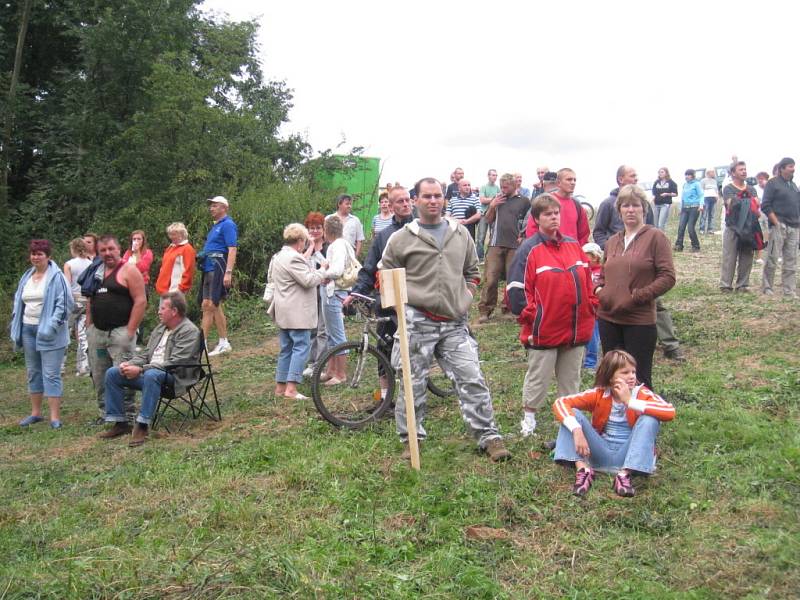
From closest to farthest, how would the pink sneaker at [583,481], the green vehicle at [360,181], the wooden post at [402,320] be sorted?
the pink sneaker at [583,481], the wooden post at [402,320], the green vehicle at [360,181]

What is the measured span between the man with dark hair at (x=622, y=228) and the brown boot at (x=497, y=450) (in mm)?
3165

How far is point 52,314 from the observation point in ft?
26.8

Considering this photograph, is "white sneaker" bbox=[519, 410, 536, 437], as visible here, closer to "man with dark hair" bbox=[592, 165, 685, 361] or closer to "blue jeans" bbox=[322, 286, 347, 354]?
"man with dark hair" bbox=[592, 165, 685, 361]

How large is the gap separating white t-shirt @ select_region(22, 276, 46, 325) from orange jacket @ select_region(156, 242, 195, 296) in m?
2.18

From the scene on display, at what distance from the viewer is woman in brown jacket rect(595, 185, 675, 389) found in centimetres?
566

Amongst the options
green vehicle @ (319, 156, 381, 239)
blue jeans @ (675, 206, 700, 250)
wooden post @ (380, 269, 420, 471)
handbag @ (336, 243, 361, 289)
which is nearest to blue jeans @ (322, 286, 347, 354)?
handbag @ (336, 243, 361, 289)

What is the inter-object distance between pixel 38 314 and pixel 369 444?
4.53m

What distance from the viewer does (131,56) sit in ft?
60.4

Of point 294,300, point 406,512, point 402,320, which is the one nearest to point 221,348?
point 294,300

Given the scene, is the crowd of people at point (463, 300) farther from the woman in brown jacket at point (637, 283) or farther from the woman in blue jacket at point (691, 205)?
the woman in blue jacket at point (691, 205)

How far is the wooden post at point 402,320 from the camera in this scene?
5.28 m

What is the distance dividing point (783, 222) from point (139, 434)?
9.62 metres

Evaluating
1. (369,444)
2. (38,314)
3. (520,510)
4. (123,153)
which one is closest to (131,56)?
(123,153)

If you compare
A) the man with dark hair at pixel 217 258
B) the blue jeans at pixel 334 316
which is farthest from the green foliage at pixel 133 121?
the blue jeans at pixel 334 316
